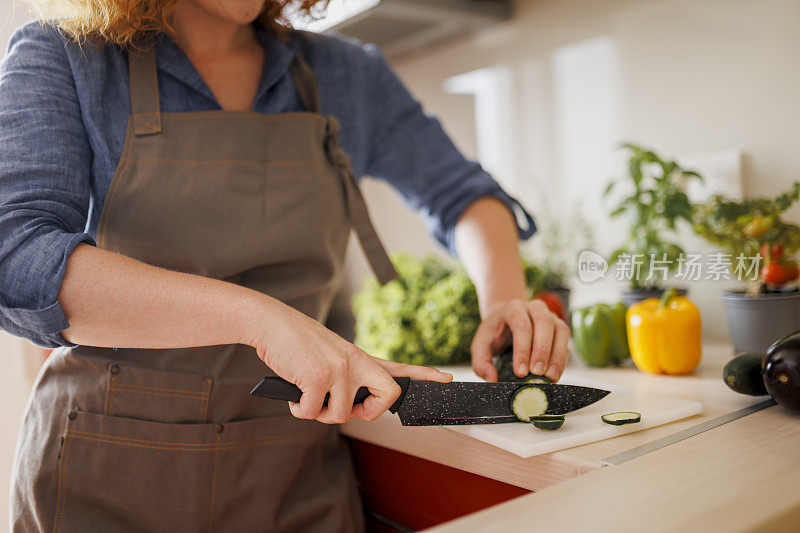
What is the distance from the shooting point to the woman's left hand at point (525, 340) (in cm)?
90

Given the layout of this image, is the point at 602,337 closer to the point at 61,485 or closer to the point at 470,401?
the point at 470,401

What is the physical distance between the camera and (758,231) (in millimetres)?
1145

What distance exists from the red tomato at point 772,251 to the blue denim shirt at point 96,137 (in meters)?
0.39

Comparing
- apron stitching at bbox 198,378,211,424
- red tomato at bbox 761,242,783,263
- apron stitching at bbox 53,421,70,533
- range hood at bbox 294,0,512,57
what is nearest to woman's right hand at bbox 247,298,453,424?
apron stitching at bbox 198,378,211,424

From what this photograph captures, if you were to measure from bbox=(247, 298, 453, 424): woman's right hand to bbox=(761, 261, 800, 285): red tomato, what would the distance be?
0.80 meters

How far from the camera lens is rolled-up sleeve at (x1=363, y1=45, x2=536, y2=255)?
3.88ft

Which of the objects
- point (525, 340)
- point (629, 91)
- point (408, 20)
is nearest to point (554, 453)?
point (525, 340)

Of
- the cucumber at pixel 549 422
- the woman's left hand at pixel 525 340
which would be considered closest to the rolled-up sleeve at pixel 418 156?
the woman's left hand at pixel 525 340

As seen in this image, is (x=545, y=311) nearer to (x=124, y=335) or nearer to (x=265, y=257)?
(x=265, y=257)

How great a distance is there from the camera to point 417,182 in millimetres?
1210

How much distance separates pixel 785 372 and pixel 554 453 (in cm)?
29

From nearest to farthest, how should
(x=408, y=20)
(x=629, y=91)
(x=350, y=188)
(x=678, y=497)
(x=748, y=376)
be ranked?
(x=678, y=497)
(x=748, y=376)
(x=350, y=188)
(x=629, y=91)
(x=408, y=20)

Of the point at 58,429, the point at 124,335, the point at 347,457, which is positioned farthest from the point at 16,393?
the point at 124,335

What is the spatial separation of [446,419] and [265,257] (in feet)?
1.03
